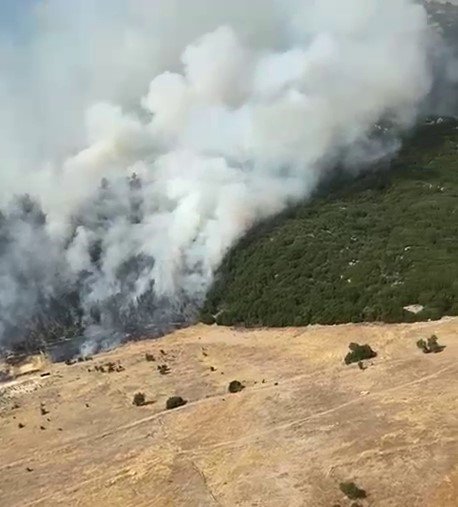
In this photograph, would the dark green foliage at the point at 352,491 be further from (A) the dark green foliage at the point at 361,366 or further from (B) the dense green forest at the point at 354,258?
(B) the dense green forest at the point at 354,258

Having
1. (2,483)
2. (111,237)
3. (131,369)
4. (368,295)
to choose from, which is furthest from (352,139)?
(2,483)

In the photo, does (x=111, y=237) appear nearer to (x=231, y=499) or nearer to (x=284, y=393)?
(x=284, y=393)

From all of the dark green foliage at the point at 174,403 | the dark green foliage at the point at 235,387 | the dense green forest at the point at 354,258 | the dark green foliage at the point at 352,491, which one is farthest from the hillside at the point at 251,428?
the dense green forest at the point at 354,258

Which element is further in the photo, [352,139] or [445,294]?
[352,139]

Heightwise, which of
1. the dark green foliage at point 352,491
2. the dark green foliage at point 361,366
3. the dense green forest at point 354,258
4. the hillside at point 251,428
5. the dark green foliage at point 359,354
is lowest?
the dark green foliage at point 352,491

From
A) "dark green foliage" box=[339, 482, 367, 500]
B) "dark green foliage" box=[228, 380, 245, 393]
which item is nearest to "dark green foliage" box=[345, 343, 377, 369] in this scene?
"dark green foliage" box=[228, 380, 245, 393]

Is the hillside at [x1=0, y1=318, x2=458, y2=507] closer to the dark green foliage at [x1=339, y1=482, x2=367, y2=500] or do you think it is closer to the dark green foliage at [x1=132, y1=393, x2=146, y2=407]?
the dark green foliage at [x1=339, y1=482, x2=367, y2=500]
